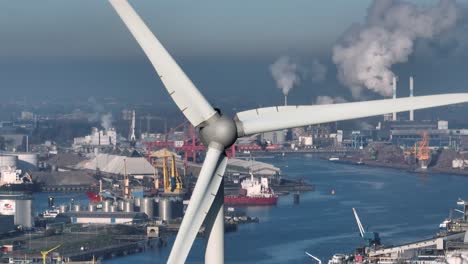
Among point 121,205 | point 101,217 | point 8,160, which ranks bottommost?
point 101,217

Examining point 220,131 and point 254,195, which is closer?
point 220,131

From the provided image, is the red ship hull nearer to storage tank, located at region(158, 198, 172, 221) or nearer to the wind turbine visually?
storage tank, located at region(158, 198, 172, 221)

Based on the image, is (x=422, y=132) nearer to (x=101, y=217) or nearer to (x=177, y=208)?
(x=177, y=208)

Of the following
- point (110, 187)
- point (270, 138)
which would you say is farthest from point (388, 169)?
point (110, 187)

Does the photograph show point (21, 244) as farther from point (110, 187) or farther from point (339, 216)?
point (110, 187)

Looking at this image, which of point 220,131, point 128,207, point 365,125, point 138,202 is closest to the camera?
point 220,131

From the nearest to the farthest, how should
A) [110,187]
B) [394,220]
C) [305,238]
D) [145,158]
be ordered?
[305,238] → [394,220] → [110,187] → [145,158]

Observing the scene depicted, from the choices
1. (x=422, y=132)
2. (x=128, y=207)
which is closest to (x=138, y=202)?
(x=128, y=207)
